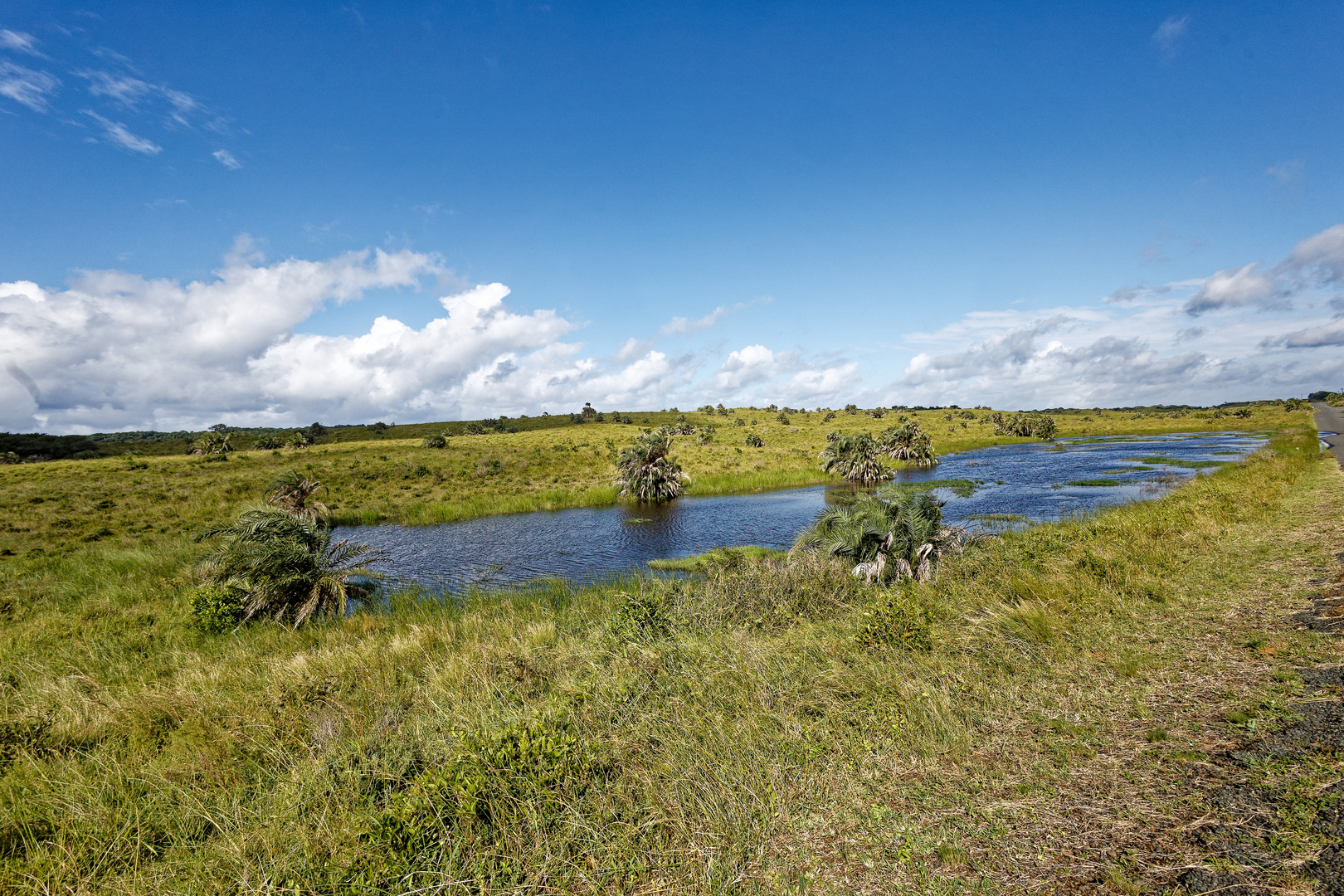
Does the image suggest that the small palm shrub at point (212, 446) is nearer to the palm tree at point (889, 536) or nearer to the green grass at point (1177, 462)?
the palm tree at point (889, 536)

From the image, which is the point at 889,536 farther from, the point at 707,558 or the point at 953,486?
the point at 953,486

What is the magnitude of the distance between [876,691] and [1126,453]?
202ft

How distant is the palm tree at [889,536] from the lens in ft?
37.6

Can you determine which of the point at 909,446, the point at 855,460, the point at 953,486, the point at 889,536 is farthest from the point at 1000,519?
the point at 909,446

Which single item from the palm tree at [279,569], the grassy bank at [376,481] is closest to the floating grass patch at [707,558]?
the palm tree at [279,569]

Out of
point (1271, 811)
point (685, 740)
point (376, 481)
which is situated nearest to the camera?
point (1271, 811)

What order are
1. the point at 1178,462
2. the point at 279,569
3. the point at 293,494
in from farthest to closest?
the point at 1178,462
the point at 293,494
the point at 279,569

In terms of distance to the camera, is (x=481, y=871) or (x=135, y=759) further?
(x=135, y=759)

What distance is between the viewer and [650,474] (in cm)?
3403

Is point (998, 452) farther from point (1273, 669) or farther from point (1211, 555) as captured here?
point (1273, 669)

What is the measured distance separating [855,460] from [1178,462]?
25276 mm

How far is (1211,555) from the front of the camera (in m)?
9.97

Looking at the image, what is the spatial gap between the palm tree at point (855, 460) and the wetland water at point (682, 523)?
7.18ft

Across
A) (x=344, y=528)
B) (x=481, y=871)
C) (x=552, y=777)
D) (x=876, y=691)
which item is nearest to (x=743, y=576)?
(x=876, y=691)
